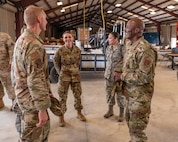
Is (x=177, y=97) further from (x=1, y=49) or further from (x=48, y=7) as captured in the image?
(x=48, y=7)

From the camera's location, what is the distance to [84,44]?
837 centimetres

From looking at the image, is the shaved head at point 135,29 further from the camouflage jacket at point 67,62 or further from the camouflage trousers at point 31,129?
the camouflage jacket at point 67,62

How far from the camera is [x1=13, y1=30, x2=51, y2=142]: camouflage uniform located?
154 centimetres

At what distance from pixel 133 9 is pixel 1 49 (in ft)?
→ 52.7

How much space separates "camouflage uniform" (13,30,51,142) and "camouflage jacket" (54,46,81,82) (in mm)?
1492

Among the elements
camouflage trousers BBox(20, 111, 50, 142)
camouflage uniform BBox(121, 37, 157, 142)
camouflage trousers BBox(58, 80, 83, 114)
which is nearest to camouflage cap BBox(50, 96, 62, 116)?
camouflage trousers BBox(20, 111, 50, 142)

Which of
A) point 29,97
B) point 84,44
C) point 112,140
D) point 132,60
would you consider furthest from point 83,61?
point 29,97

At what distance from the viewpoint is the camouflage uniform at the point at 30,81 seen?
154 centimetres

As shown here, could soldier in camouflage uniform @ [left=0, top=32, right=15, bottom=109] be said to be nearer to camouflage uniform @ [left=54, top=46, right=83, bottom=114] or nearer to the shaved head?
camouflage uniform @ [left=54, top=46, right=83, bottom=114]

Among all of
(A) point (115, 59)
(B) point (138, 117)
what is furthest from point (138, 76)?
(A) point (115, 59)

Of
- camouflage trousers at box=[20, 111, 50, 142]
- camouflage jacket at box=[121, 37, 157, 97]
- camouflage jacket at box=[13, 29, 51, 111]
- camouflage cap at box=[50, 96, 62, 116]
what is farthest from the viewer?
camouflage jacket at box=[121, 37, 157, 97]

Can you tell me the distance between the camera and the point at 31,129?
174 cm

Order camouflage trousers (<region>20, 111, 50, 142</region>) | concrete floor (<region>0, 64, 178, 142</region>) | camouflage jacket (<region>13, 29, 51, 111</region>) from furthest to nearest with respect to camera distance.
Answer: concrete floor (<region>0, 64, 178, 142</region>)
camouflage trousers (<region>20, 111, 50, 142</region>)
camouflage jacket (<region>13, 29, 51, 111</region>)

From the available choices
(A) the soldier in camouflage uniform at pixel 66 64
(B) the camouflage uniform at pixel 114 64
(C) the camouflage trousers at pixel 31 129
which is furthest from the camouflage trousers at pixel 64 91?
(C) the camouflage trousers at pixel 31 129
